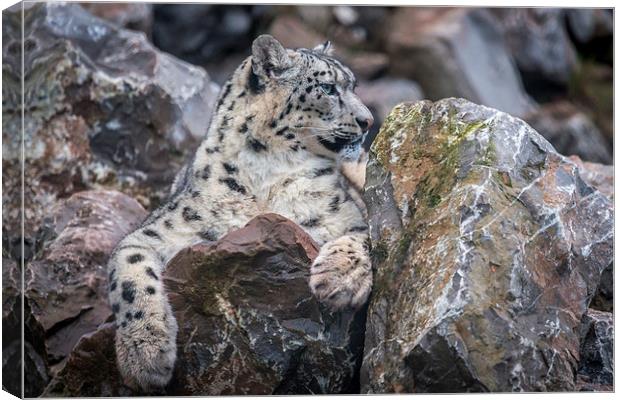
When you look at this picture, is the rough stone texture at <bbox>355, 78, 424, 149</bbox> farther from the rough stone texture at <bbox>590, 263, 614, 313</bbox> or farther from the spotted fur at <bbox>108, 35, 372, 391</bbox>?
the rough stone texture at <bbox>590, 263, 614, 313</bbox>

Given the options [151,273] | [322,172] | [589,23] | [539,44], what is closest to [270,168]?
[322,172]

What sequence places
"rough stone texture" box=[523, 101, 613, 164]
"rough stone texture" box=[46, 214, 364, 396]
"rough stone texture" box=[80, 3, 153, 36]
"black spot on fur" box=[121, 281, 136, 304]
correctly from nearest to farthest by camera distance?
"rough stone texture" box=[46, 214, 364, 396] → "black spot on fur" box=[121, 281, 136, 304] → "rough stone texture" box=[523, 101, 613, 164] → "rough stone texture" box=[80, 3, 153, 36]

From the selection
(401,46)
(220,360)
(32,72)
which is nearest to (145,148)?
(32,72)

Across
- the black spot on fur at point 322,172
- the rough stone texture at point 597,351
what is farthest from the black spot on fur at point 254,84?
the rough stone texture at point 597,351

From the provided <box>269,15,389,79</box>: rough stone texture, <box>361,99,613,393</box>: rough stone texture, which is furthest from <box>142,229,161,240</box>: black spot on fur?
<box>269,15,389,79</box>: rough stone texture

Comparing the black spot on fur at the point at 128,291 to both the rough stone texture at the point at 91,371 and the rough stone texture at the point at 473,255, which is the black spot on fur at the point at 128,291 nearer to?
the rough stone texture at the point at 91,371

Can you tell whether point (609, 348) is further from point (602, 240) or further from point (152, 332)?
point (152, 332)
